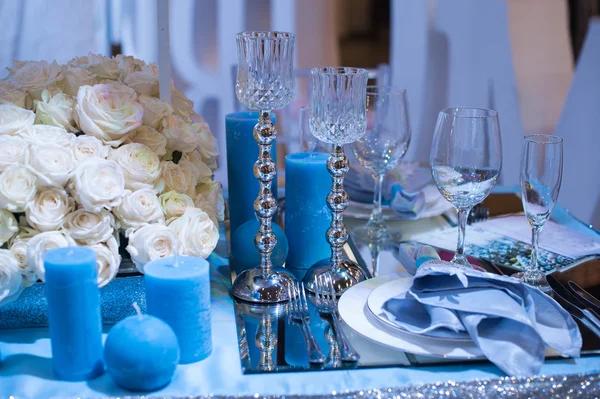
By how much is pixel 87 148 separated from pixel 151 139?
0.11 meters

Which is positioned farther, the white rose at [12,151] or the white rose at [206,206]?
the white rose at [206,206]

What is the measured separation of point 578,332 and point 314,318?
1.12 ft

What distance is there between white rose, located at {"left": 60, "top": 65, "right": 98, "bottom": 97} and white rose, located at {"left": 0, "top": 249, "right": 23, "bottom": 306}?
0.30 m

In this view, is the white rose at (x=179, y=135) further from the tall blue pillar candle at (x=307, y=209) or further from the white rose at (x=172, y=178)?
the tall blue pillar candle at (x=307, y=209)

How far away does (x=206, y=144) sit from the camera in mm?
1146

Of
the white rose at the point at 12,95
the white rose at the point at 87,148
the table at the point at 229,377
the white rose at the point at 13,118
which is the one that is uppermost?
the white rose at the point at 12,95

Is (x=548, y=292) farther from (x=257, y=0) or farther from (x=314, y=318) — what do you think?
(x=257, y=0)

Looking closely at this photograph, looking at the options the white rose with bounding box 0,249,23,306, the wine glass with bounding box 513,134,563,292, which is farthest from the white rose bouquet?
the wine glass with bounding box 513,134,563,292

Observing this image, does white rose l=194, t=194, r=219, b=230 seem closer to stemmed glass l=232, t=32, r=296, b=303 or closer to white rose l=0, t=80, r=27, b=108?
stemmed glass l=232, t=32, r=296, b=303

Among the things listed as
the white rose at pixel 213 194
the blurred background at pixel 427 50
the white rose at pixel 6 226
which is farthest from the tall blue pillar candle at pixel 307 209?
the blurred background at pixel 427 50

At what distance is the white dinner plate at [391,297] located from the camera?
0.85 m

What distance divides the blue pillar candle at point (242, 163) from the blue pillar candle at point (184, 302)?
1.12 feet

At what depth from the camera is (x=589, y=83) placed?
3.21 metres

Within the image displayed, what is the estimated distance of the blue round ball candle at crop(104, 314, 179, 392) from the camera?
0.76 metres
